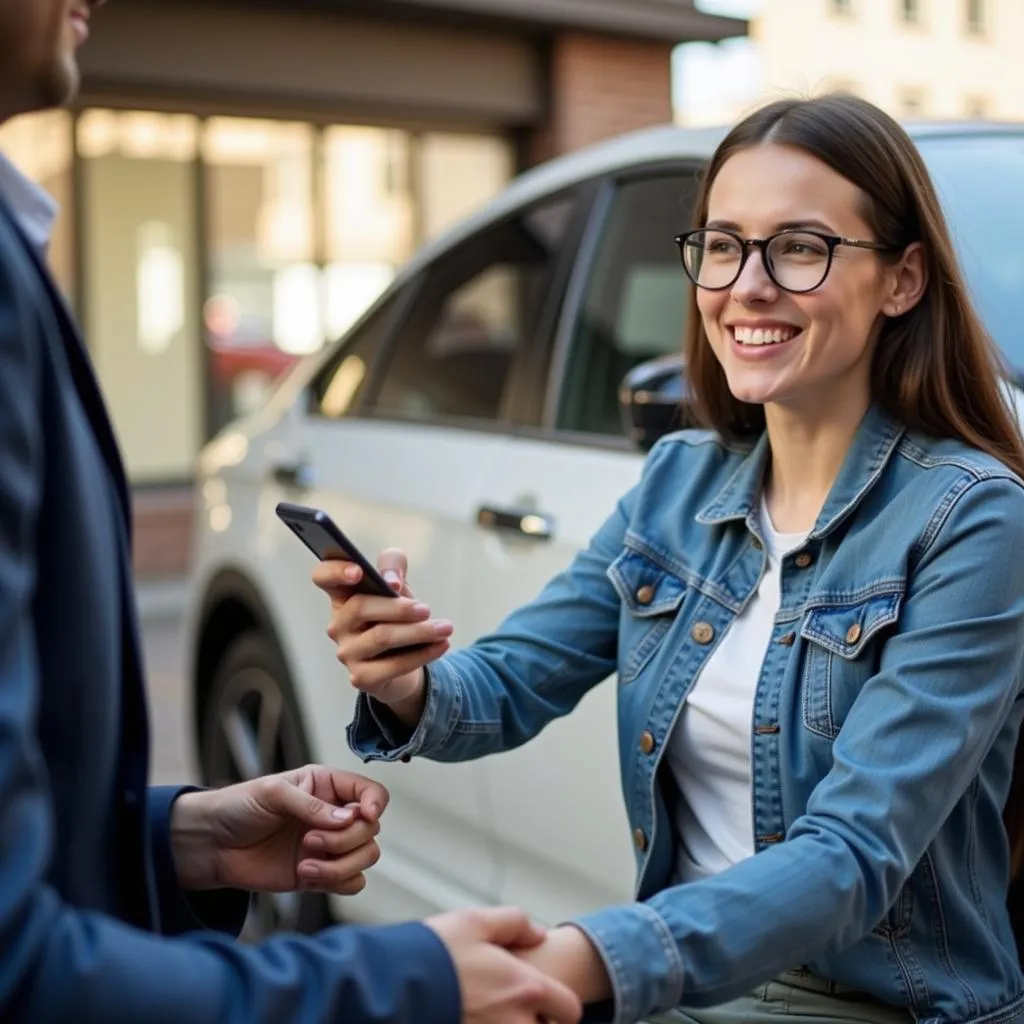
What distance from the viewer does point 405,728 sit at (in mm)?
2078

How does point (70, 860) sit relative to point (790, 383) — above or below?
below

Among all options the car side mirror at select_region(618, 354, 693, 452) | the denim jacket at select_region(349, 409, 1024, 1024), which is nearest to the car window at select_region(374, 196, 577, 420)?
the car side mirror at select_region(618, 354, 693, 452)

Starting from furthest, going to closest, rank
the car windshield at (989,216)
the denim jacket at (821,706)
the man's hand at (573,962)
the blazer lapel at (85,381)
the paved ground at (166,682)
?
the paved ground at (166,682), the car windshield at (989,216), the denim jacket at (821,706), the man's hand at (573,962), the blazer lapel at (85,381)

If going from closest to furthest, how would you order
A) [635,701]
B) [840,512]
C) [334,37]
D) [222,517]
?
[840,512] < [635,701] < [222,517] < [334,37]

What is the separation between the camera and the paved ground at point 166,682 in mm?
6113

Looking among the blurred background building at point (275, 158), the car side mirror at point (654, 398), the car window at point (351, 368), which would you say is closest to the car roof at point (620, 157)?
the car window at point (351, 368)

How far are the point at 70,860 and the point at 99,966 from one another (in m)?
0.16

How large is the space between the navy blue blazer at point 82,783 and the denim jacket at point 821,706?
1.16 feet

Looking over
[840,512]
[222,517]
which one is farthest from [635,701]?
[222,517]

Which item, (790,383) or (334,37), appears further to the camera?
(334,37)

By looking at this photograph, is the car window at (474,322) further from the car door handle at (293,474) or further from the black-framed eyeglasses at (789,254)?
the black-framed eyeglasses at (789,254)

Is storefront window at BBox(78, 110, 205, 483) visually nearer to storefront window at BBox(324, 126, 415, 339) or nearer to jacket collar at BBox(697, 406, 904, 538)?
storefront window at BBox(324, 126, 415, 339)

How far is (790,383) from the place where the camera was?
2.07 metres

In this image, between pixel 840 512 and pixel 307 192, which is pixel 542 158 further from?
pixel 840 512
